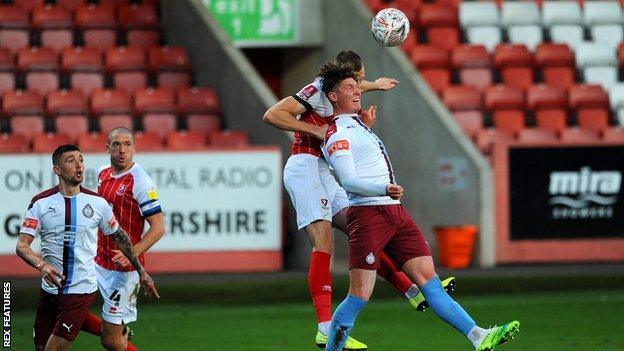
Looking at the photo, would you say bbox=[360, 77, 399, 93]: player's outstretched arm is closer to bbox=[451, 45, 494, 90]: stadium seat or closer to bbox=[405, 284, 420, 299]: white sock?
bbox=[405, 284, 420, 299]: white sock

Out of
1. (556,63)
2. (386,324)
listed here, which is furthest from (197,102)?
(386,324)

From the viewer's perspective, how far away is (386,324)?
45.5ft

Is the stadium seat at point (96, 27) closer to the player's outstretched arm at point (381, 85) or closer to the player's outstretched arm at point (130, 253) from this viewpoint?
the player's outstretched arm at point (381, 85)

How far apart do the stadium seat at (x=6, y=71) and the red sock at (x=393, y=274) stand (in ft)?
30.5

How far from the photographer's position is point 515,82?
20.6 m

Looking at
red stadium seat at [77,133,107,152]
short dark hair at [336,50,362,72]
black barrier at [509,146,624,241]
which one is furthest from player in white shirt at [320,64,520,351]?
red stadium seat at [77,133,107,152]

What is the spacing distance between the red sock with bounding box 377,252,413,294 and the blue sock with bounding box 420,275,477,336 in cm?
94

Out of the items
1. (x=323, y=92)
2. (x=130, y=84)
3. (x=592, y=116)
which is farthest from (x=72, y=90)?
(x=323, y=92)

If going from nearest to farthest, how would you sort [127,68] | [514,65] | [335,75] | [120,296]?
[335,75]
[120,296]
[127,68]
[514,65]

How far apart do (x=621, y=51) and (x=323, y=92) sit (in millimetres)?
11628

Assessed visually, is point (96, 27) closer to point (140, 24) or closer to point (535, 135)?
point (140, 24)

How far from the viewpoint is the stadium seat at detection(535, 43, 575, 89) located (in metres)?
20.7

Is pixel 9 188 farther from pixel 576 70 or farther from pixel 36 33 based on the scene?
pixel 576 70

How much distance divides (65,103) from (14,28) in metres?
1.75
